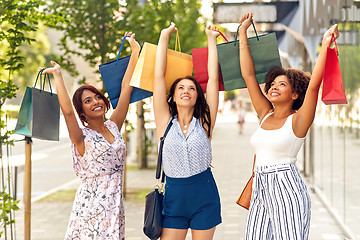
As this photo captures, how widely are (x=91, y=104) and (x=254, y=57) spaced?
1.14 meters

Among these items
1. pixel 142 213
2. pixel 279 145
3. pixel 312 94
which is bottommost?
pixel 142 213

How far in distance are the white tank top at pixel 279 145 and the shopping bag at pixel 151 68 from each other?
2.42ft

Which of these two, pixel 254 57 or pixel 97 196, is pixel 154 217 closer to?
pixel 97 196

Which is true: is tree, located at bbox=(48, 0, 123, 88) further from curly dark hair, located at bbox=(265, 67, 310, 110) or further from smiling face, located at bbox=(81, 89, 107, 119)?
curly dark hair, located at bbox=(265, 67, 310, 110)

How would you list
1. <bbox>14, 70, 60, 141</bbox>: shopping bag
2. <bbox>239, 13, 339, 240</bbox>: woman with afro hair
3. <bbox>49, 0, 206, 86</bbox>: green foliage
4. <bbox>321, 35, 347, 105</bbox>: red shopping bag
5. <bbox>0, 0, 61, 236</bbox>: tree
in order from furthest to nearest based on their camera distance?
<bbox>49, 0, 206, 86</bbox>: green foliage < <bbox>0, 0, 61, 236</bbox>: tree < <bbox>14, 70, 60, 141</bbox>: shopping bag < <bbox>239, 13, 339, 240</bbox>: woman with afro hair < <bbox>321, 35, 347, 105</bbox>: red shopping bag

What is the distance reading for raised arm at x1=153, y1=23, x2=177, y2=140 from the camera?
3.85 m

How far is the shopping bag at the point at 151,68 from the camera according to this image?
394cm

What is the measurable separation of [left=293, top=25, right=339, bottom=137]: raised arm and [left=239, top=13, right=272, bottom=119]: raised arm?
14.6 inches

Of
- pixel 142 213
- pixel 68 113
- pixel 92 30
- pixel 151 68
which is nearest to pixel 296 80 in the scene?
pixel 151 68

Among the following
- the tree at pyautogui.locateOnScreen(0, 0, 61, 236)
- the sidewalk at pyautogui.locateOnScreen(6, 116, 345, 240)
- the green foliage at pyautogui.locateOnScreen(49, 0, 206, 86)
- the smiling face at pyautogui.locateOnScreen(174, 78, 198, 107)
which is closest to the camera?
the smiling face at pyautogui.locateOnScreen(174, 78, 198, 107)

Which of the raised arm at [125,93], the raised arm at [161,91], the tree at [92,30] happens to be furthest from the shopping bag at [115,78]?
the tree at [92,30]

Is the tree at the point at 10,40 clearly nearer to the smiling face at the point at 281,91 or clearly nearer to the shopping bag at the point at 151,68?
the shopping bag at the point at 151,68

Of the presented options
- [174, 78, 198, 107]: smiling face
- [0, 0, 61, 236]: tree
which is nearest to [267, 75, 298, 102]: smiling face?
[174, 78, 198, 107]: smiling face

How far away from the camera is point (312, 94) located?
3.54 meters
